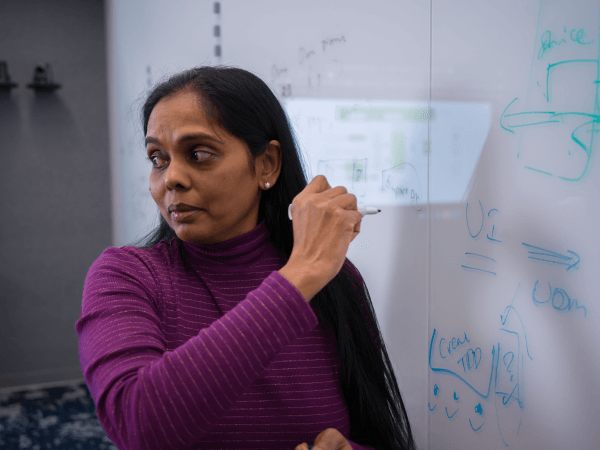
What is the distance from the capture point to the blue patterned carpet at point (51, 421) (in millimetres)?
2578

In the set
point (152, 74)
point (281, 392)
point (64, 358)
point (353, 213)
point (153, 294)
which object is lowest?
point (64, 358)

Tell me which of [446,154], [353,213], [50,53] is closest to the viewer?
[353,213]

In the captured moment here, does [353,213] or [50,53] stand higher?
[50,53]

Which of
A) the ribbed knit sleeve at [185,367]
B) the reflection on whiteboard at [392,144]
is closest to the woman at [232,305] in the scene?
the ribbed knit sleeve at [185,367]

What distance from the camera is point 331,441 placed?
75 centimetres

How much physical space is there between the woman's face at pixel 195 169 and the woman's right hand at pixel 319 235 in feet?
0.43

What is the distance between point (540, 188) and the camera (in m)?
0.81

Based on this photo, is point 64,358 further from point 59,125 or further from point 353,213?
point 353,213

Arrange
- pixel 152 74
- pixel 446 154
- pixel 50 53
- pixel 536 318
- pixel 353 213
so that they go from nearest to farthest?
pixel 353 213, pixel 536 318, pixel 446 154, pixel 152 74, pixel 50 53

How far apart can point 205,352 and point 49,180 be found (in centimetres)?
343

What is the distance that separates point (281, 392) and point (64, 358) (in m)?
3.35

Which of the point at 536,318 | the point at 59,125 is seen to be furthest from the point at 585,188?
the point at 59,125

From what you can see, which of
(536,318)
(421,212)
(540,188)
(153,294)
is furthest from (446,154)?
(153,294)

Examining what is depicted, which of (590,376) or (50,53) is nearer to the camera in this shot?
(590,376)
